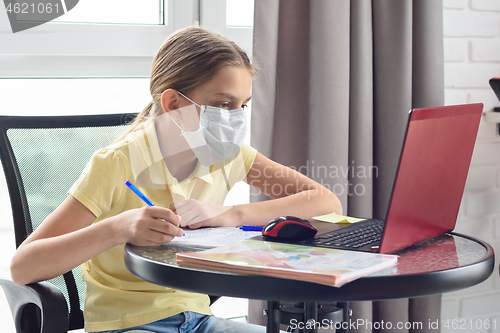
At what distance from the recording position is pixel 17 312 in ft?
2.98

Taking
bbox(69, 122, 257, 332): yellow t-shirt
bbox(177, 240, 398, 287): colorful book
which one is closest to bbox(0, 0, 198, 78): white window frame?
bbox(69, 122, 257, 332): yellow t-shirt

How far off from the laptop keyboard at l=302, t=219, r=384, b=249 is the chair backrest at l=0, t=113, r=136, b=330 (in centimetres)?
60

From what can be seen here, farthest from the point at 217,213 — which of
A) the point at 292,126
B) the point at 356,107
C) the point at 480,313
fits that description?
the point at 480,313

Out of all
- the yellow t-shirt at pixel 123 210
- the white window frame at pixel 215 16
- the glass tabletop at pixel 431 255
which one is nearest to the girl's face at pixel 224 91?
the yellow t-shirt at pixel 123 210

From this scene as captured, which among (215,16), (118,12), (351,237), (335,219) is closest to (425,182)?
(351,237)

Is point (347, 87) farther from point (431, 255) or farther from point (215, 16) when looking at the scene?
point (431, 255)

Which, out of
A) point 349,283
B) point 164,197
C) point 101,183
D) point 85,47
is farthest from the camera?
point 85,47

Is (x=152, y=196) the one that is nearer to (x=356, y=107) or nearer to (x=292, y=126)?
(x=292, y=126)

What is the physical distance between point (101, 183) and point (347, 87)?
91 centimetres

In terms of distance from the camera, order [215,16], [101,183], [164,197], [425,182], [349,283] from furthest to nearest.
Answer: [215,16], [164,197], [101,183], [425,182], [349,283]

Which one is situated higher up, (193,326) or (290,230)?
→ (290,230)

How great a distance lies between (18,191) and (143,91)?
71 cm

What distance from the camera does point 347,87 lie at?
159 centimetres

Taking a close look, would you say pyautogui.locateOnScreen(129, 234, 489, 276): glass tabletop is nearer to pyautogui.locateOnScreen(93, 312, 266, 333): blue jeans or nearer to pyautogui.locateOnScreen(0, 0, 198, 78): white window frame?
pyautogui.locateOnScreen(93, 312, 266, 333): blue jeans
